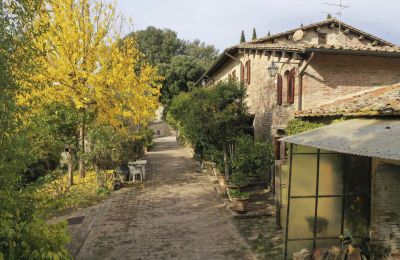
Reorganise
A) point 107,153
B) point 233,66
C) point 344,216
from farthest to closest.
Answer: point 233,66, point 107,153, point 344,216

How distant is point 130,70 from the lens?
1427cm

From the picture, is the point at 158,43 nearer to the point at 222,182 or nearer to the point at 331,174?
the point at 222,182

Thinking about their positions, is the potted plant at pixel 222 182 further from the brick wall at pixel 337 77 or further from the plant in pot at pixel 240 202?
the brick wall at pixel 337 77

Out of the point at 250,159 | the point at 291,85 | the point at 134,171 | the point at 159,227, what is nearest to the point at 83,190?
the point at 134,171

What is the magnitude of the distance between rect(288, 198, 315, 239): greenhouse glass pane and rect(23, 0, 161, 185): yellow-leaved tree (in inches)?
319

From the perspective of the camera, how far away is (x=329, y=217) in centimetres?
809

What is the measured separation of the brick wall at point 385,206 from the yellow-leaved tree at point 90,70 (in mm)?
9296

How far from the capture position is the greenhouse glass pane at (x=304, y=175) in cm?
793

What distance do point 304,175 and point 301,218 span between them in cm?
100

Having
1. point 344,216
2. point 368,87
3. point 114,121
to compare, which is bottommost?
point 344,216

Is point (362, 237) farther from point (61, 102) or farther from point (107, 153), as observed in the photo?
point (61, 102)

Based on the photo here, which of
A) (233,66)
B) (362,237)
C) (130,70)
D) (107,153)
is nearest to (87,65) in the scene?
(130,70)

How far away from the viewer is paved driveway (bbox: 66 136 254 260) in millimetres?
8273

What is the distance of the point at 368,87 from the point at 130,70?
919 cm
